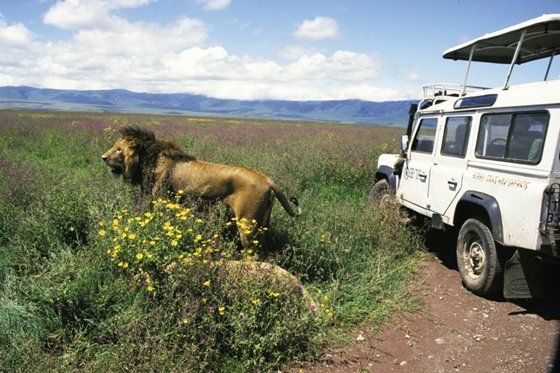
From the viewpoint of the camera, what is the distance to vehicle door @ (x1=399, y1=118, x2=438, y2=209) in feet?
22.4

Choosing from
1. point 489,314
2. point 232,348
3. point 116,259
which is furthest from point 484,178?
point 116,259

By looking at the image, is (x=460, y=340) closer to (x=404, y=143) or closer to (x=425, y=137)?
(x=425, y=137)

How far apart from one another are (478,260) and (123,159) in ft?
16.7

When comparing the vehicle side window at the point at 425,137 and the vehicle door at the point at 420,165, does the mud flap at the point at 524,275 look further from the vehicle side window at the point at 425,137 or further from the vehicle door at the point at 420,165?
the vehicle side window at the point at 425,137

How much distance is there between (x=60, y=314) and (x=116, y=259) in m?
0.67

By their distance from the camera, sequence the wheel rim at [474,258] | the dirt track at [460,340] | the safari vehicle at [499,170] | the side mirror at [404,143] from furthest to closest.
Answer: the side mirror at [404,143], the wheel rim at [474,258], the safari vehicle at [499,170], the dirt track at [460,340]

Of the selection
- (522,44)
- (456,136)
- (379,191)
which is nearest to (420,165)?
(456,136)

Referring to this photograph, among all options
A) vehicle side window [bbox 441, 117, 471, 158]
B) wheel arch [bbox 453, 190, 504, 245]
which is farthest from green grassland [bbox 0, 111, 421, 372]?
vehicle side window [bbox 441, 117, 471, 158]

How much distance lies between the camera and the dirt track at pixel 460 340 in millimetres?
3977

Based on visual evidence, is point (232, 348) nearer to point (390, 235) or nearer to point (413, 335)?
point (413, 335)

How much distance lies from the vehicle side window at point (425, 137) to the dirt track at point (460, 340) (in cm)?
260

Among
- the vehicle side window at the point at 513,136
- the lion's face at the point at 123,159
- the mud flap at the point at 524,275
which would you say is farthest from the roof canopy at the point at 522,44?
the lion's face at the point at 123,159

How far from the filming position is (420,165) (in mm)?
7074

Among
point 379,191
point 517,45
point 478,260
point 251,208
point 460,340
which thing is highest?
point 517,45
